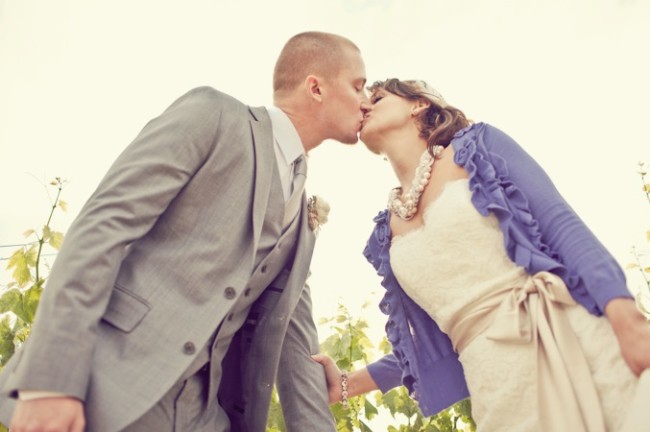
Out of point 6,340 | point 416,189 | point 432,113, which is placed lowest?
point 6,340

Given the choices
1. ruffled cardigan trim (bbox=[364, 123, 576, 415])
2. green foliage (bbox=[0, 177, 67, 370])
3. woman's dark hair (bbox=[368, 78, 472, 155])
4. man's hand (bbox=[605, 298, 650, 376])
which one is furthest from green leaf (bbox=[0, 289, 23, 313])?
man's hand (bbox=[605, 298, 650, 376])

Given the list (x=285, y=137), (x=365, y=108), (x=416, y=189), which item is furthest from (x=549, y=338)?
(x=365, y=108)

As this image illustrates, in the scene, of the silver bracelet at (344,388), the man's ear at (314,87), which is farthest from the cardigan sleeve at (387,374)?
the man's ear at (314,87)

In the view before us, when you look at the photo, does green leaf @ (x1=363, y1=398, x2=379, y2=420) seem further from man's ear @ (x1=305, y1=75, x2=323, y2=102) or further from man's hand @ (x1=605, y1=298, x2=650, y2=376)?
man's hand @ (x1=605, y1=298, x2=650, y2=376)

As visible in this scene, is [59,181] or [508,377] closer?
[508,377]

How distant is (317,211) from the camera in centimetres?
249

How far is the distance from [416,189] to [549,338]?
94 centimetres

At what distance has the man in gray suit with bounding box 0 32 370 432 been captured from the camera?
140 cm

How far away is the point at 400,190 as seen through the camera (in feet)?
8.96

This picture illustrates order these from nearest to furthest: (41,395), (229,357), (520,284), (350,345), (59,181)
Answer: (41,395) < (520,284) < (229,357) < (59,181) < (350,345)

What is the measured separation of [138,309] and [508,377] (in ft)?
4.18

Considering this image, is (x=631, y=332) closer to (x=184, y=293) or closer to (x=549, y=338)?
(x=549, y=338)

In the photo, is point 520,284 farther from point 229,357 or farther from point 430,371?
point 229,357

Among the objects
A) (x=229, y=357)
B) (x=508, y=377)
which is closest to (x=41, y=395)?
(x=229, y=357)
